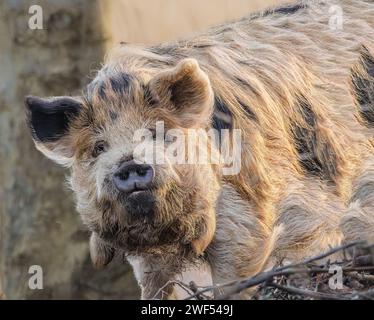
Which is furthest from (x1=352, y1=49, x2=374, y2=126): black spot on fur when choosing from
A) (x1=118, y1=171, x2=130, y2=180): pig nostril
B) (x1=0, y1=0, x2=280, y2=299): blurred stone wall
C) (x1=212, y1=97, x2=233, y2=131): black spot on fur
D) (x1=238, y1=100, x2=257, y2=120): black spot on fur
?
(x1=0, y1=0, x2=280, y2=299): blurred stone wall

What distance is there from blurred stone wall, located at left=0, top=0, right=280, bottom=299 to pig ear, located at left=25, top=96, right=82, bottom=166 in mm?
2353

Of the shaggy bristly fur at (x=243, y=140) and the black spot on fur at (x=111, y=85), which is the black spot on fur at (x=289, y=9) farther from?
the black spot on fur at (x=111, y=85)

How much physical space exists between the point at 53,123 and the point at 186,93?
2.50 ft

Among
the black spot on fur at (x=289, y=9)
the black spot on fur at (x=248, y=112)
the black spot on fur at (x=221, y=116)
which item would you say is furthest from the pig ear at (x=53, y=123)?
the black spot on fur at (x=289, y=9)

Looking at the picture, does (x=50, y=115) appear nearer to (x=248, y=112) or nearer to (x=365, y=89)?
(x=248, y=112)

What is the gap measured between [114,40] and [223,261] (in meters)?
3.20

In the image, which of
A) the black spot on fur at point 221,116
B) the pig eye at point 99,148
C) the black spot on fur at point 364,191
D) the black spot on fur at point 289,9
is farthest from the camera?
the black spot on fur at point 289,9

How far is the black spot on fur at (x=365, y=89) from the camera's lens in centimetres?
770

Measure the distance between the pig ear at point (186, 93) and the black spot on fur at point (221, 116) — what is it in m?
0.07

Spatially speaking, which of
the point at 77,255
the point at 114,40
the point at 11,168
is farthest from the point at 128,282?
the point at 114,40

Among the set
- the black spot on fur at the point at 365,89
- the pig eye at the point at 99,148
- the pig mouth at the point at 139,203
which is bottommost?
the pig mouth at the point at 139,203

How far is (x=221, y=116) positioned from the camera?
695 centimetres

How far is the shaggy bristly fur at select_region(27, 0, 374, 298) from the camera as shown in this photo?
669 centimetres

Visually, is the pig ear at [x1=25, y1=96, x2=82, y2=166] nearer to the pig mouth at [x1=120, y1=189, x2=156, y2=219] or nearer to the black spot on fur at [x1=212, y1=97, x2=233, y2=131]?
the pig mouth at [x1=120, y1=189, x2=156, y2=219]
